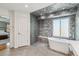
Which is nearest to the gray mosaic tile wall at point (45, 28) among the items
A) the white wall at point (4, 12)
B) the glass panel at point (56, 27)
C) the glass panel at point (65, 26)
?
the glass panel at point (56, 27)

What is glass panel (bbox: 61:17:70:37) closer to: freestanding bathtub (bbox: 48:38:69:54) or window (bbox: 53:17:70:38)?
window (bbox: 53:17:70:38)

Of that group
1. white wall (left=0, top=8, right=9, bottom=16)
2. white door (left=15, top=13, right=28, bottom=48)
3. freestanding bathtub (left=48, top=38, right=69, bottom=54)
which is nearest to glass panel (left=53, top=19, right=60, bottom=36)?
freestanding bathtub (left=48, top=38, right=69, bottom=54)

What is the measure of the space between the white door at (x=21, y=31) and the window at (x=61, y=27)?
24.9 inches

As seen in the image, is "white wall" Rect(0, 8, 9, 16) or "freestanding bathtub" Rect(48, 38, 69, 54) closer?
"white wall" Rect(0, 8, 9, 16)

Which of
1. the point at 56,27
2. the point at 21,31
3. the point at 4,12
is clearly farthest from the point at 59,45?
the point at 4,12

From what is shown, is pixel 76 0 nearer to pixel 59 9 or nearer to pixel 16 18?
pixel 59 9

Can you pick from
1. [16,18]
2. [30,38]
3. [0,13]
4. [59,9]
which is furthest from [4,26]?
[59,9]

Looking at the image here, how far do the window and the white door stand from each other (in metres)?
0.63

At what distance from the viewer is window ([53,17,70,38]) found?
6.17 ft

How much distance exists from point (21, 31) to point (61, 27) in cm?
85

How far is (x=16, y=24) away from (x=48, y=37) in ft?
2.47

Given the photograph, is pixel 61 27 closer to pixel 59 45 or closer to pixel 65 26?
pixel 65 26

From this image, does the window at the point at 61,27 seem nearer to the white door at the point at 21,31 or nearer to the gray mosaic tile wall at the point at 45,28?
the gray mosaic tile wall at the point at 45,28

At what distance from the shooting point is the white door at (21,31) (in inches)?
75.6
